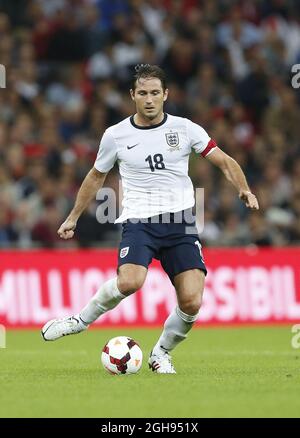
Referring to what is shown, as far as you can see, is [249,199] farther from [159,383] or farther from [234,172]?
[159,383]

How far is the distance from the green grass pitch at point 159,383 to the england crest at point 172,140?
1.90 meters

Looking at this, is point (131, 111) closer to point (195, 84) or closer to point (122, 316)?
point (195, 84)

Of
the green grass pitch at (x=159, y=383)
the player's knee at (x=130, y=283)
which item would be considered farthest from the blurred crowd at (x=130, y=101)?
the player's knee at (x=130, y=283)

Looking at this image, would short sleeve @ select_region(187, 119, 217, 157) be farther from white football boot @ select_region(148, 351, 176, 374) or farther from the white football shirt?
white football boot @ select_region(148, 351, 176, 374)

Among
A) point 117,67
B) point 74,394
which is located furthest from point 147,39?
point 74,394

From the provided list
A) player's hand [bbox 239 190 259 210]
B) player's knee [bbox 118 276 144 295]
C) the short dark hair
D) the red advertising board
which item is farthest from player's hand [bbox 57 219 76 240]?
the red advertising board

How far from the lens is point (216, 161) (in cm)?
983

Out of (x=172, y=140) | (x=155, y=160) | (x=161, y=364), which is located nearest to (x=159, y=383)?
(x=161, y=364)

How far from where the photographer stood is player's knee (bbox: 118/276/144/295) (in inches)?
369

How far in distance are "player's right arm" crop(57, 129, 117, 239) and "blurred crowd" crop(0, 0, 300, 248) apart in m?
6.81

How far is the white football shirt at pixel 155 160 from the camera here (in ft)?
31.9

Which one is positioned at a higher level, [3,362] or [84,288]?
[84,288]

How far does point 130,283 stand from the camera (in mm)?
9367
